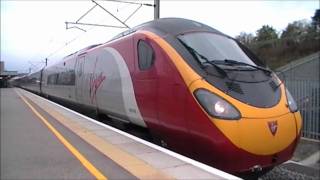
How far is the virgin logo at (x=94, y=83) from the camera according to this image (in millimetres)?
13040

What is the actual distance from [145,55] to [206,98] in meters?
2.51

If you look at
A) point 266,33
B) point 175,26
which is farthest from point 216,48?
point 266,33

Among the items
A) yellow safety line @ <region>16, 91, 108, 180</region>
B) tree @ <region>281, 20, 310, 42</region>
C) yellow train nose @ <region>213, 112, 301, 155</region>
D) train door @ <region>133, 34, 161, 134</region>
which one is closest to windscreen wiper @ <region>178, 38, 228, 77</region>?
train door @ <region>133, 34, 161, 134</region>

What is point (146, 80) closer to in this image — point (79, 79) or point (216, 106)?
point (216, 106)

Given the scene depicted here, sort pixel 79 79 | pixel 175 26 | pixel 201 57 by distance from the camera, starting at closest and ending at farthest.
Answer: pixel 201 57
pixel 175 26
pixel 79 79

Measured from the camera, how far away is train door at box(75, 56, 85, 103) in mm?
16219

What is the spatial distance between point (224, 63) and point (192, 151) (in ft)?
5.51

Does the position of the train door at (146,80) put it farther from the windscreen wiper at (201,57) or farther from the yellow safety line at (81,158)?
the yellow safety line at (81,158)

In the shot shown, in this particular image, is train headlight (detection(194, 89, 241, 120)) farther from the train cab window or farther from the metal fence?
the metal fence

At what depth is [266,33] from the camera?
8469cm

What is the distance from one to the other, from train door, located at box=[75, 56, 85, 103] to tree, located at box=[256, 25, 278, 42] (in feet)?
219

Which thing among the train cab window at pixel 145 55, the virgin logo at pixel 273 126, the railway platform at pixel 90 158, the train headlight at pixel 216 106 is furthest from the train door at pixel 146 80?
the virgin logo at pixel 273 126

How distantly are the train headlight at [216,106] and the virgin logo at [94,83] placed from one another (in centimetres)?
563

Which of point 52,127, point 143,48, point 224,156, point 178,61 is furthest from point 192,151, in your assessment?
point 52,127
